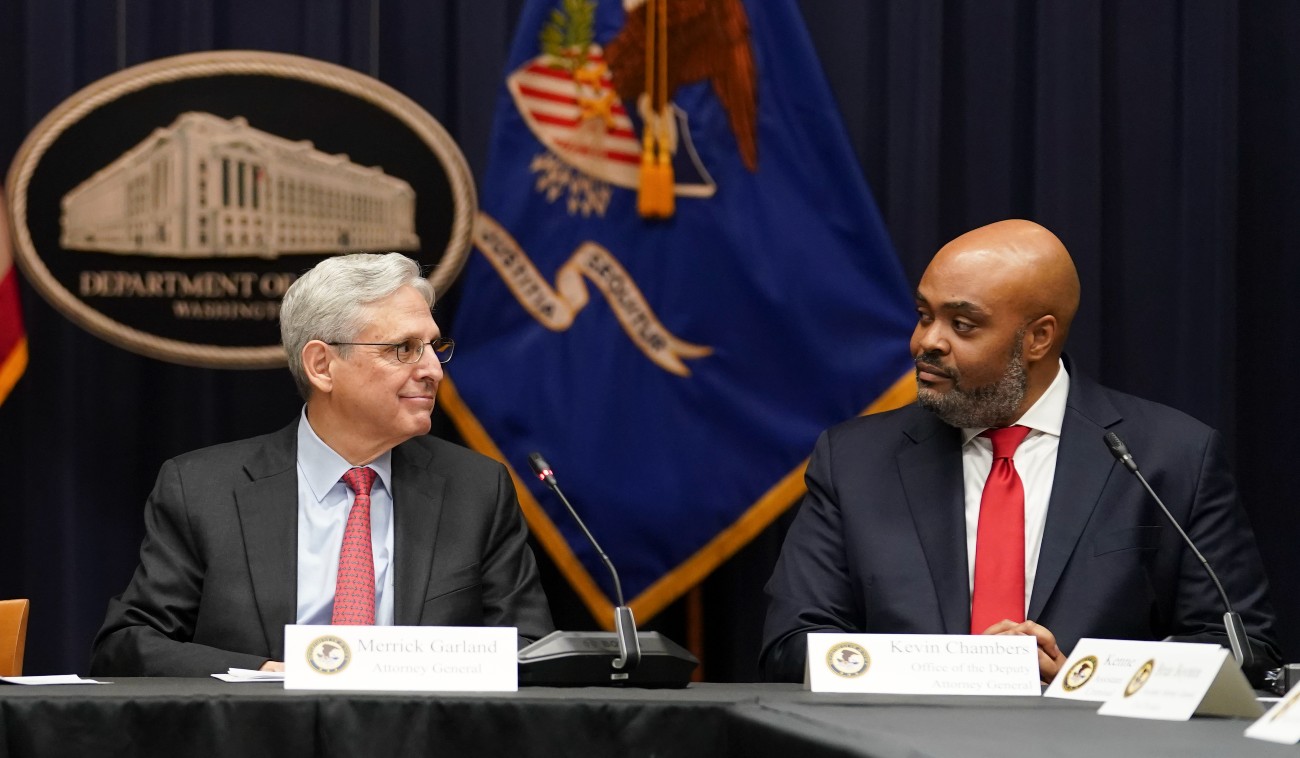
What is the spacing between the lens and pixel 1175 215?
377cm

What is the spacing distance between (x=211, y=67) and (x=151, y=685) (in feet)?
5.70

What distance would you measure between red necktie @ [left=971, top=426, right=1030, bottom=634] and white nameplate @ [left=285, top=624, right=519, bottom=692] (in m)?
1.10

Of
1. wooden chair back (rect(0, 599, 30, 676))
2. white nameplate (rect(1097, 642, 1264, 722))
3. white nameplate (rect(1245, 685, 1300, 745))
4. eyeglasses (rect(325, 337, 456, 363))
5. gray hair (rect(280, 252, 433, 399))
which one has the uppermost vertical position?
gray hair (rect(280, 252, 433, 399))

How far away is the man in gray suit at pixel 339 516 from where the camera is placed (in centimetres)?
275

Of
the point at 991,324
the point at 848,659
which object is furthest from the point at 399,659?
the point at 991,324

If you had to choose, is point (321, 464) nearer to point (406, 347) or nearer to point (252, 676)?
point (406, 347)

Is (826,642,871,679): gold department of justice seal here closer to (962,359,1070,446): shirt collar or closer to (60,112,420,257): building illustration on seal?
(962,359,1070,446): shirt collar

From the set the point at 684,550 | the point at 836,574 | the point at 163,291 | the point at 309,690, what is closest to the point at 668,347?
the point at 684,550

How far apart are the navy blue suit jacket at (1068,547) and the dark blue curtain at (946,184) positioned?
2.44ft

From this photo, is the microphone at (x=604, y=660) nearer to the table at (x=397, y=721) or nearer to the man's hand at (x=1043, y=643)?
the table at (x=397, y=721)

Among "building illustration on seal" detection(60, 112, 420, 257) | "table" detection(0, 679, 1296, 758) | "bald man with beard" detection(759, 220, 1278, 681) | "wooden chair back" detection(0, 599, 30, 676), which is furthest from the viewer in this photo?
"building illustration on seal" detection(60, 112, 420, 257)

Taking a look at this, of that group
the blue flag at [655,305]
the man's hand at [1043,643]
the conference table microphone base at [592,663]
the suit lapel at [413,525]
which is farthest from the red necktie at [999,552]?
the suit lapel at [413,525]

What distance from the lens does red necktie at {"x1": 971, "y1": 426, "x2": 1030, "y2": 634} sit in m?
2.82

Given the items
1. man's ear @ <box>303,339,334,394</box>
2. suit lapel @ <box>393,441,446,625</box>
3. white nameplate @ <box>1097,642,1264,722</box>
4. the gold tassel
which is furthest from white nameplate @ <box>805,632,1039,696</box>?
the gold tassel
